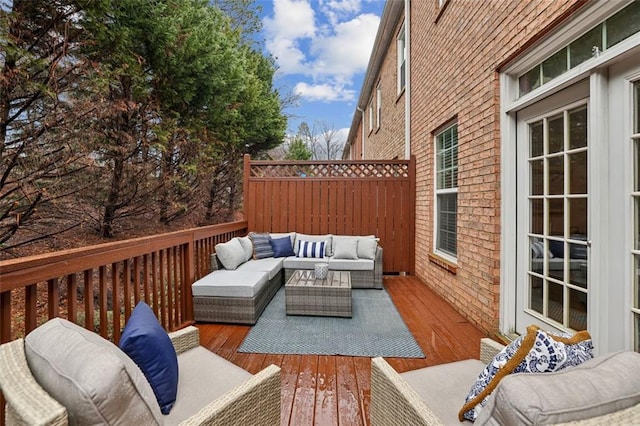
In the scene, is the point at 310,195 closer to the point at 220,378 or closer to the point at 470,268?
the point at 470,268

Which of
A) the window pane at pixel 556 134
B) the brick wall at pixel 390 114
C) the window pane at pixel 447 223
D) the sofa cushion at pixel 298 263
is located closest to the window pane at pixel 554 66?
the window pane at pixel 556 134

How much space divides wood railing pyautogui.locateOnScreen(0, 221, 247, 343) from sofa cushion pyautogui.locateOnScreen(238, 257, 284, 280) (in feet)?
1.75

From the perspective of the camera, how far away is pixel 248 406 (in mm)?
1360

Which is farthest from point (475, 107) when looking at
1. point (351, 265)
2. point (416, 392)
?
point (416, 392)

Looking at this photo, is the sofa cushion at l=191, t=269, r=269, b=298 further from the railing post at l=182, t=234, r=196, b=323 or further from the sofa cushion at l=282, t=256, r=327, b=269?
the sofa cushion at l=282, t=256, r=327, b=269

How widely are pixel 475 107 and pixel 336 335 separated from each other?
272 centimetres

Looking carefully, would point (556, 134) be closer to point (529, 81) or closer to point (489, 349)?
point (529, 81)

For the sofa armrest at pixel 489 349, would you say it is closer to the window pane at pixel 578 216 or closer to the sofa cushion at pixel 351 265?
the window pane at pixel 578 216

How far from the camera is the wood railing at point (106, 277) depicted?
1.64 m

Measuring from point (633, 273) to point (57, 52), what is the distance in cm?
620

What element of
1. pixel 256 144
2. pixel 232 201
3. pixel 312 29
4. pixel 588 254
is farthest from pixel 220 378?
pixel 312 29

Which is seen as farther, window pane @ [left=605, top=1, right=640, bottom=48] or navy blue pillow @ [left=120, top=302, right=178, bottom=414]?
window pane @ [left=605, top=1, right=640, bottom=48]

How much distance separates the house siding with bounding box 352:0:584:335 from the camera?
2701 mm

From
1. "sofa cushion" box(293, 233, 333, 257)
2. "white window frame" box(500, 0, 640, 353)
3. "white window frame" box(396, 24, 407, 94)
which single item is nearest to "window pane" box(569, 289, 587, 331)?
"white window frame" box(500, 0, 640, 353)
